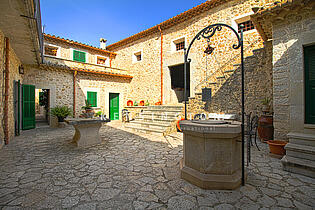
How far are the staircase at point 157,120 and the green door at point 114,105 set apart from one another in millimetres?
4016

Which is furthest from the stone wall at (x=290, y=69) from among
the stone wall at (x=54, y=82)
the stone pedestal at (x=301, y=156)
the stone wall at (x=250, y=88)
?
the stone wall at (x=54, y=82)

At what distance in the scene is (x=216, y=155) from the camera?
2334 mm

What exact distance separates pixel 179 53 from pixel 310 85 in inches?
266

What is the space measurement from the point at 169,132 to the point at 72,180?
4.40 meters

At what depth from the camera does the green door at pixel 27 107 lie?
293 inches

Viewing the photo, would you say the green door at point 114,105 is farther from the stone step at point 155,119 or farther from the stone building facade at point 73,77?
the stone step at point 155,119

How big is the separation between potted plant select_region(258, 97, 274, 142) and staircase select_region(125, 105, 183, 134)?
3229mm

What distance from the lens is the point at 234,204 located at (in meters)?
1.97

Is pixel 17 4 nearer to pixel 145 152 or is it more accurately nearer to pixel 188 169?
pixel 145 152

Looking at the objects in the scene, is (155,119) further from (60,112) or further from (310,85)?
(310,85)

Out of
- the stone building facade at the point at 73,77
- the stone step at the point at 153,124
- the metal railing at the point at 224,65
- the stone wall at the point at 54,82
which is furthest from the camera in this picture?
the stone building facade at the point at 73,77

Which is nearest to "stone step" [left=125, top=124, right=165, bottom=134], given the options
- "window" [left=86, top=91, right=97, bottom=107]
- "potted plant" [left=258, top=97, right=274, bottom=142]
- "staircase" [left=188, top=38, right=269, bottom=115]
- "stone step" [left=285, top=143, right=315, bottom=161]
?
"staircase" [left=188, top=38, right=269, bottom=115]

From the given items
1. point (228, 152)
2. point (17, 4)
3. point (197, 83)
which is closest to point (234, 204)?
point (228, 152)

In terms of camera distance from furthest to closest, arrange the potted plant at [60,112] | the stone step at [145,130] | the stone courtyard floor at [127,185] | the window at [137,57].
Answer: the window at [137,57] → the potted plant at [60,112] → the stone step at [145,130] → the stone courtyard floor at [127,185]
